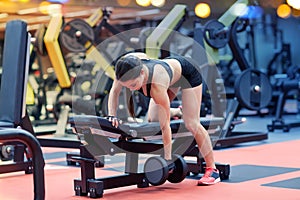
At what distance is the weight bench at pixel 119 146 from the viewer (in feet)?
12.8

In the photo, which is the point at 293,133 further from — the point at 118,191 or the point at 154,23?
the point at 154,23

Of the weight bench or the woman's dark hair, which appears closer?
the woman's dark hair

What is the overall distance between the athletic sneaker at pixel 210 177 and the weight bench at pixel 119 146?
0.19 metres

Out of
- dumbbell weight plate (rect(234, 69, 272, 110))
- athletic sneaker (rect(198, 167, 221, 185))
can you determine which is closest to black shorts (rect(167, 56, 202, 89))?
athletic sneaker (rect(198, 167, 221, 185))

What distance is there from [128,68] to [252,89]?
3.49 metres

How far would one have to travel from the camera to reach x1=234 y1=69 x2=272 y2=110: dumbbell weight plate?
6711mm

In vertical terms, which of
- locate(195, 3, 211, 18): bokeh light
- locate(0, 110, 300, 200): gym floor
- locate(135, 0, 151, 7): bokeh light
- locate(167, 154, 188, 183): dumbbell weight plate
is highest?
locate(135, 0, 151, 7): bokeh light

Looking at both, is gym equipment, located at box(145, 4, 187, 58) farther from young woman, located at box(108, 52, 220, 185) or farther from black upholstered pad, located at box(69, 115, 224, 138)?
black upholstered pad, located at box(69, 115, 224, 138)

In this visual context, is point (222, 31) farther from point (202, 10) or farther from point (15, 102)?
point (202, 10)

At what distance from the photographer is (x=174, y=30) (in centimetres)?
748

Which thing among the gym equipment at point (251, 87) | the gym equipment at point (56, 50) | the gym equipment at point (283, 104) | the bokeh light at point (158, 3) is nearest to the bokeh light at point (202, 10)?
the bokeh light at point (158, 3)

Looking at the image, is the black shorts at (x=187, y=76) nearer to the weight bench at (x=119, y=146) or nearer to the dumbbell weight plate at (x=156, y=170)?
the weight bench at (x=119, y=146)

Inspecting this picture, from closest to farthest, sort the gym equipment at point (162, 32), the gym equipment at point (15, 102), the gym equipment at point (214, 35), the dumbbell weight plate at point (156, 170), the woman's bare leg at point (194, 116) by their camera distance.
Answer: the gym equipment at point (15, 102) → the dumbbell weight plate at point (156, 170) → the woman's bare leg at point (194, 116) → the gym equipment at point (214, 35) → the gym equipment at point (162, 32)

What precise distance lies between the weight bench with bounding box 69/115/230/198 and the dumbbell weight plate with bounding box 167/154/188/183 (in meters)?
0.19
